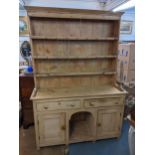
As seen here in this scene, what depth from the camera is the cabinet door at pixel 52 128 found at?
193 centimetres

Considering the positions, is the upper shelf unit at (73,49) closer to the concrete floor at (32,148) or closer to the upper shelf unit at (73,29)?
the upper shelf unit at (73,29)

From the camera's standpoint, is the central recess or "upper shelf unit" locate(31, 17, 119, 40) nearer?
"upper shelf unit" locate(31, 17, 119, 40)

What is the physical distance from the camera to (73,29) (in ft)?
6.95

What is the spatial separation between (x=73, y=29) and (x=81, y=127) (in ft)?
5.12

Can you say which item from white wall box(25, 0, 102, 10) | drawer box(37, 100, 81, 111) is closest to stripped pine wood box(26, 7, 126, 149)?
drawer box(37, 100, 81, 111)

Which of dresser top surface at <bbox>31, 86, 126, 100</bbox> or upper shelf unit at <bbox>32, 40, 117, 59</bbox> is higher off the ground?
upper shelf unit at <bbox>32, 40, 117, 59</bbox>

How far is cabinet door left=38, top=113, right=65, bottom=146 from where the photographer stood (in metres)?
1.93

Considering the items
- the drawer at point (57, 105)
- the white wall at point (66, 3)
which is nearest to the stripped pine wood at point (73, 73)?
the drawer at point (57, 105)

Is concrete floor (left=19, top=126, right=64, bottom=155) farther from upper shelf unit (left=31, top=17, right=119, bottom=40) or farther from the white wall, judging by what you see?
the white wall

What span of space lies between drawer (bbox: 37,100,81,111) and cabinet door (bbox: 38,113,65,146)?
10 centimetres

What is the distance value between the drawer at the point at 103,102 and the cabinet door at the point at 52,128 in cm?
37

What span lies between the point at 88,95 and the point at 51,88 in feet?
1.97

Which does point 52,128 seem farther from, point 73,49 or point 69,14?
point 69,14

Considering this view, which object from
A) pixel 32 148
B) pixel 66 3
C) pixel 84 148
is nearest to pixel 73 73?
pixel 84 148
